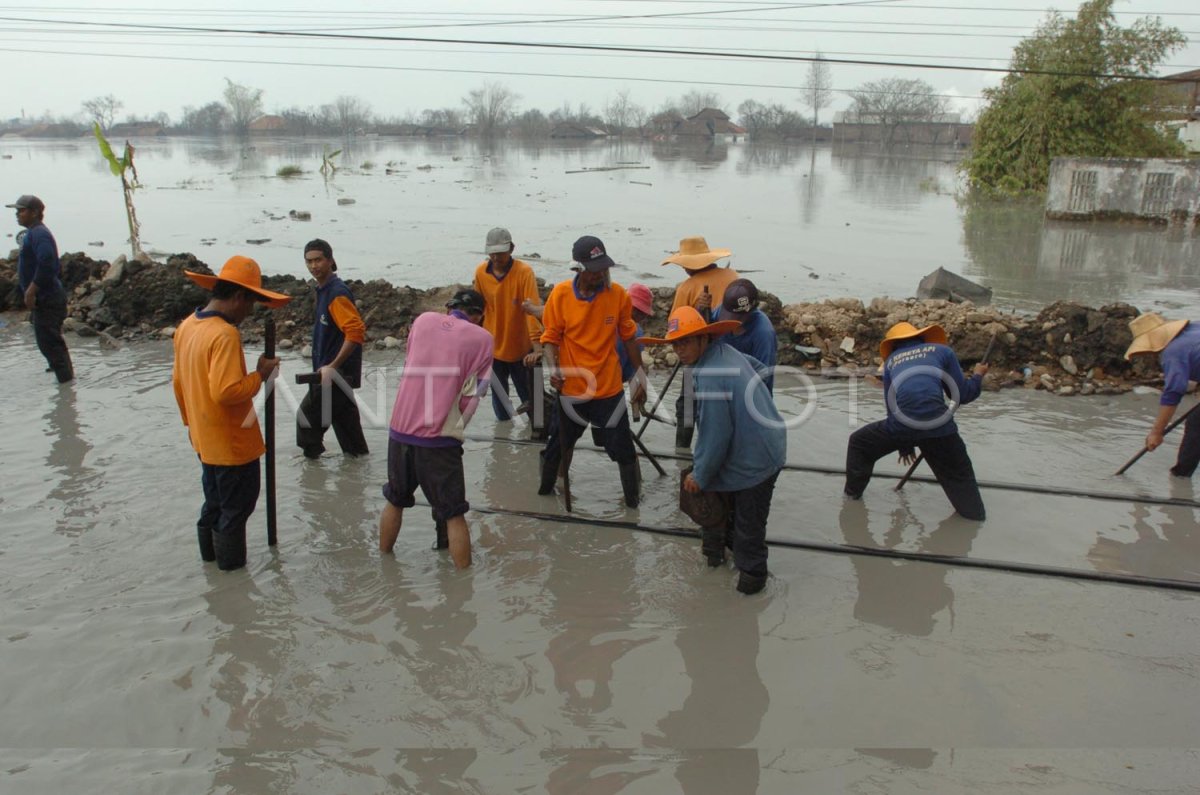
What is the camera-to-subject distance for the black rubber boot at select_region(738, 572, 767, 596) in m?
4.59

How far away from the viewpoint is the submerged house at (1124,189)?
23.8 meters

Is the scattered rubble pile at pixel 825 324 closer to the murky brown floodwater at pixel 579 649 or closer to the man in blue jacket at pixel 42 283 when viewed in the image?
the man in blue jacket at pixel 42 283

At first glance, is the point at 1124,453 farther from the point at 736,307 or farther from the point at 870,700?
the point at 870,700

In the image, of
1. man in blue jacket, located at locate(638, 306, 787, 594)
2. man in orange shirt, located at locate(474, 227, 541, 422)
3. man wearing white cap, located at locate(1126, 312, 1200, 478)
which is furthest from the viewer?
man in orange shirt, located at locate(474, 227, 541, 422)

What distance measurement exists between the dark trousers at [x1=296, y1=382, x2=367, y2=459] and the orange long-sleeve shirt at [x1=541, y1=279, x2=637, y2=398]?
1.85 meters

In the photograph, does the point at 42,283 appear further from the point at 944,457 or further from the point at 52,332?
the point at 944,457

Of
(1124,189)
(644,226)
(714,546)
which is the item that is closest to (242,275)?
(714,546)

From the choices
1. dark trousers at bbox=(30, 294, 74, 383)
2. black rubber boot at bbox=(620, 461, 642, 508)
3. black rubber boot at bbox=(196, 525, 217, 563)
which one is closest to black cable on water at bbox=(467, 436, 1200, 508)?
black rubber boot at bbox=(620, 461, 642, 508)

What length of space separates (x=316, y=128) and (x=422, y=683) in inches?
→ 4663

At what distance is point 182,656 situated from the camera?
→ 13.0 ft

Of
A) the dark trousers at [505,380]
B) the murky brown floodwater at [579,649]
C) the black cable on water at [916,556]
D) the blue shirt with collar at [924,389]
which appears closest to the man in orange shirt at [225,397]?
the murky brown floodwater at [579,649]

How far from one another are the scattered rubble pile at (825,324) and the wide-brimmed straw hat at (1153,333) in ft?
6.96

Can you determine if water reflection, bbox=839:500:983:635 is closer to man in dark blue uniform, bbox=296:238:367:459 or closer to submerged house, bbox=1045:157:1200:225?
man in dark blue uniform, bbox=296:238:367:459

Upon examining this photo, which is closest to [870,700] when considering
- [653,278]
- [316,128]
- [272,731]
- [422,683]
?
[422,683]
